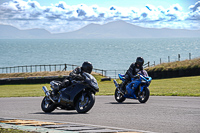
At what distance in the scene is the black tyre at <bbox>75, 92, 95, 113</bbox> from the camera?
10.5 meters

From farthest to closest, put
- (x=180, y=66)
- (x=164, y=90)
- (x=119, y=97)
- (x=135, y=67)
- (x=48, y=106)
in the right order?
(x=180, y=66) → (x=164, y=90) → (x=119, y=97) → (x=135, y=67) → (x=48, y=106)

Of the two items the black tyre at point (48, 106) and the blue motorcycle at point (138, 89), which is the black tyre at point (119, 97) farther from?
the black tyre at point (48, 106)

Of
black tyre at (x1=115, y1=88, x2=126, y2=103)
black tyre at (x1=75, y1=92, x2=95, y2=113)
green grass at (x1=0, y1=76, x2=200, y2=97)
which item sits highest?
black tyre at (x1=75, y1=92, x2=95, y2=113)

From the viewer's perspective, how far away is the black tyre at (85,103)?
10539 millimetres

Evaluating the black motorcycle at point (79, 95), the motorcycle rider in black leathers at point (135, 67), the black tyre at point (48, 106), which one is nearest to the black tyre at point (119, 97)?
the motorcycle rider in black leathers at point (135, 67)

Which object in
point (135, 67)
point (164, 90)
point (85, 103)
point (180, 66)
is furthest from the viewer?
point (180, 66)

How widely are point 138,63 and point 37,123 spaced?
21.6 ft

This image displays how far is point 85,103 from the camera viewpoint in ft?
35.4

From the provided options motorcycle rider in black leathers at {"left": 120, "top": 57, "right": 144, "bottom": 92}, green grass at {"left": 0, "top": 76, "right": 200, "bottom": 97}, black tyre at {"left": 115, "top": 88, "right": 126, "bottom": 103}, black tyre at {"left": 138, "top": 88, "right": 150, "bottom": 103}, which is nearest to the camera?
black tyre at {"left": 138, "top": 88, "right": 150, "bottom": 103}

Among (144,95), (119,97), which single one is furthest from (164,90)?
(144,95)

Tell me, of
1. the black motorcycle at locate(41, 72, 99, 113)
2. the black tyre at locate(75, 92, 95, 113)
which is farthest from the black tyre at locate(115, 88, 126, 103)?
the black tyre at locate(75, 92, 95, 113)

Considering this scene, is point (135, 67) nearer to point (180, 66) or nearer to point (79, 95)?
point (79, 95)

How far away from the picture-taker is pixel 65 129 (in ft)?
26.7

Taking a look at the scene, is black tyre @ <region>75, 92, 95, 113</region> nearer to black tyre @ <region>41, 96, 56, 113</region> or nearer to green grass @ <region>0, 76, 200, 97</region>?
black tyre @ <region>41, 96, 56, 113</region>
